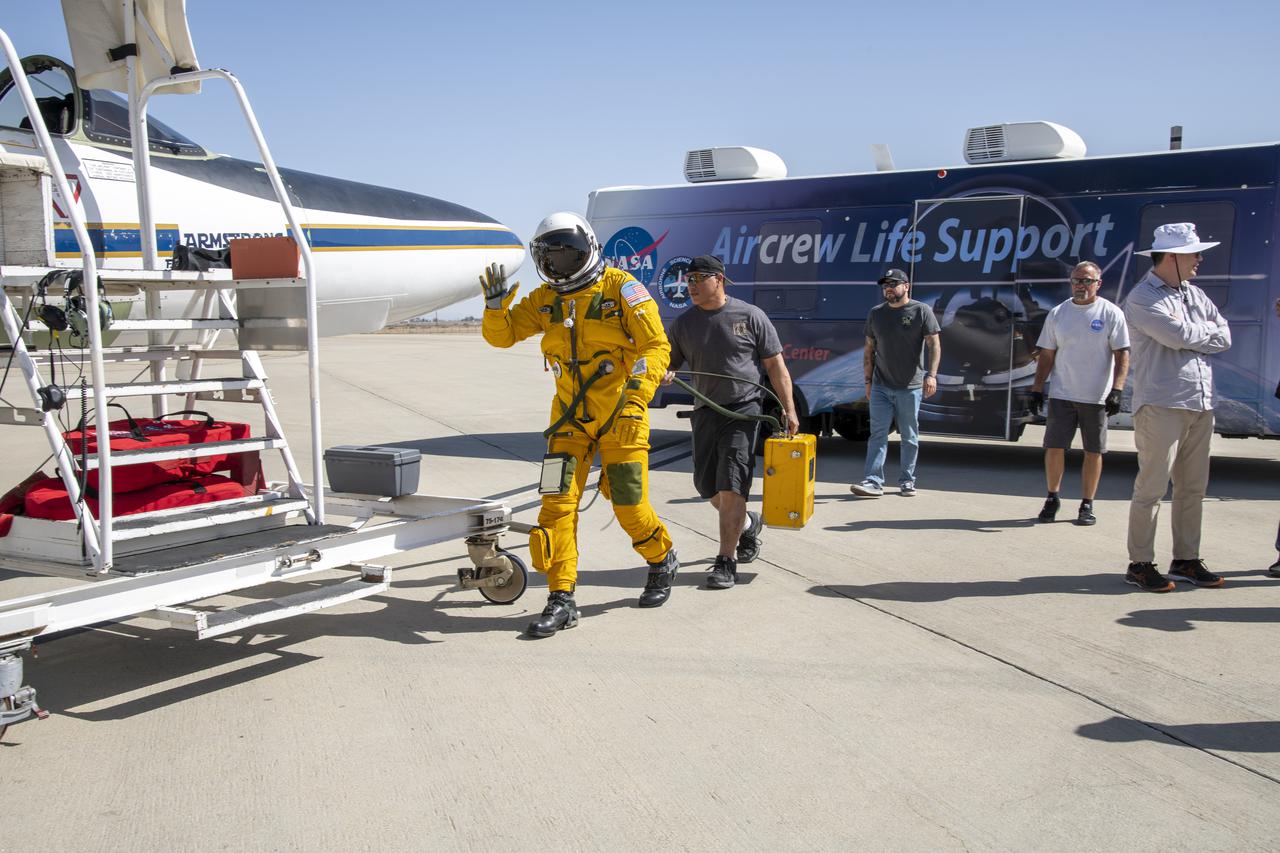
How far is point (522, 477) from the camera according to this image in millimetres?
8984

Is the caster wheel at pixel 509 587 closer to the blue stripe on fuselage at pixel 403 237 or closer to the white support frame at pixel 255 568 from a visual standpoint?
the white support frame at pixel 255 568

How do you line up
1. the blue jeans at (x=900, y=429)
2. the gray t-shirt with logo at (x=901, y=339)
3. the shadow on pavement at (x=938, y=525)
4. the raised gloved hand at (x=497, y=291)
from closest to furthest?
the raised gloved hand at (x=497, y=291)
the shadow on pavement at (x=938, y=525)
the gray t-shirt with logo at (x=901, y=339)
the blue jeans at (x=900, y=429)

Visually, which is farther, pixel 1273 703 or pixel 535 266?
pixel 535 266

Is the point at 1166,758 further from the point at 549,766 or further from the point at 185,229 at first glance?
the point at 185,229

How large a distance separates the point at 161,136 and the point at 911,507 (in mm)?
5840

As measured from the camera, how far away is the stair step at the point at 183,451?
3.94 metres

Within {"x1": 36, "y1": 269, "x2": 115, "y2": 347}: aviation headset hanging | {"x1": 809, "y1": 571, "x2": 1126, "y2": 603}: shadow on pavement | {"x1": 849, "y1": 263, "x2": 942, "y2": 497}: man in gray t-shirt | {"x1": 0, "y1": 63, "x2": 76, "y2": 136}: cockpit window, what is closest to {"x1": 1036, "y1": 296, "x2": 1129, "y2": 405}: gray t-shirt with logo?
{"x1": 849, "y1": 263, "x2": 942, "y2": 497}: man in gray t-shirt

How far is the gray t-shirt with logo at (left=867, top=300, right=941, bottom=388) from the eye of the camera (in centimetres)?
788

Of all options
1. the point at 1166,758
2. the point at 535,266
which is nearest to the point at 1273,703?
the point at 1166,758

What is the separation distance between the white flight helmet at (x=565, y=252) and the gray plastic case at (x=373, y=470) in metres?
1.29

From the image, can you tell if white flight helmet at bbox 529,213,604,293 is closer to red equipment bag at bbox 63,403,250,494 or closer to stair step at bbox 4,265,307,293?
stair step at bbox 4,265,307,293

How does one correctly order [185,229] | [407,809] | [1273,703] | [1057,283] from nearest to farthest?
[407,809], [1273,703], [185,229], [1057,283]

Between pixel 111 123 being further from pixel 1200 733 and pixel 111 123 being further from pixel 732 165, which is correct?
pixel 1200 733

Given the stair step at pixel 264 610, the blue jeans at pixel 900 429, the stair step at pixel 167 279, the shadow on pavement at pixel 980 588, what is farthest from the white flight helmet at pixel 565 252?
the blue jeans at pixel 900 429
